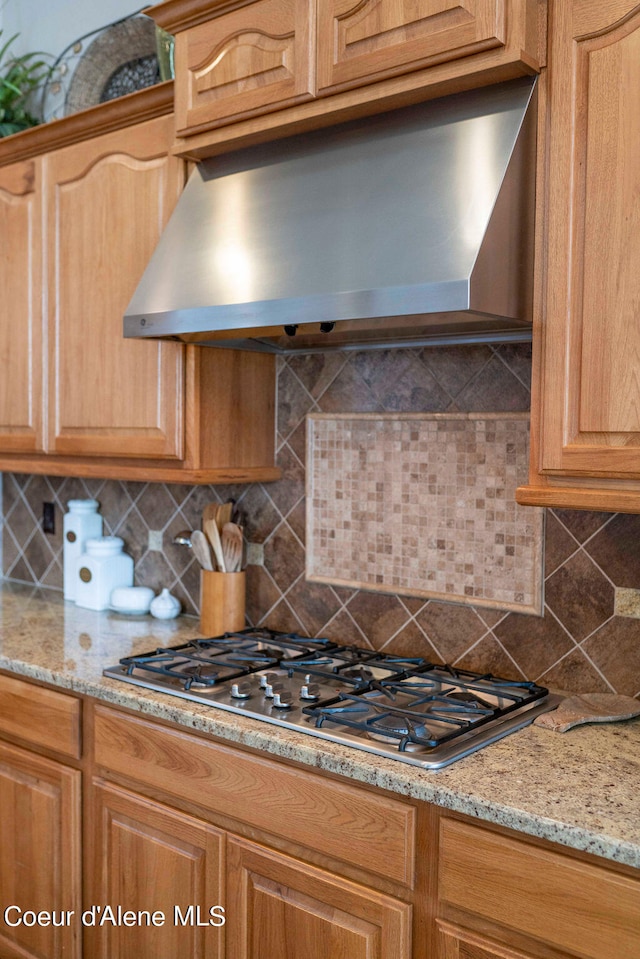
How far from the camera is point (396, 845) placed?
57.9 inches

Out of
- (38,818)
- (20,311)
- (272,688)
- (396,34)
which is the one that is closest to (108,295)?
(20,311)

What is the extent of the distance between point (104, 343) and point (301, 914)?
5.06ft

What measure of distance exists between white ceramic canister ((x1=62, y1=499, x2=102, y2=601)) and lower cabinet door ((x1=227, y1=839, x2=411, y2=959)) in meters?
1.39

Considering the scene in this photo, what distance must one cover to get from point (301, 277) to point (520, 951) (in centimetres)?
125

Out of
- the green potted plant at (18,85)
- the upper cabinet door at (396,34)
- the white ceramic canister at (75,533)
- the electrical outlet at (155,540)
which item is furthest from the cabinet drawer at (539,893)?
the green potted plant at (18,85)

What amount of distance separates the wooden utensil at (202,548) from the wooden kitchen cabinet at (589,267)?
3.53 feet

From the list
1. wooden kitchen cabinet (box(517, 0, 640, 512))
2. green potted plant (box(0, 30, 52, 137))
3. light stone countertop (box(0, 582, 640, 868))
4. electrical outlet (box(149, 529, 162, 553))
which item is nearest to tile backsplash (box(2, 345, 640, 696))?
electrical outlet (box(149, 529, 162, 553))

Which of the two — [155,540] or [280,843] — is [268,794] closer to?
[280,843]

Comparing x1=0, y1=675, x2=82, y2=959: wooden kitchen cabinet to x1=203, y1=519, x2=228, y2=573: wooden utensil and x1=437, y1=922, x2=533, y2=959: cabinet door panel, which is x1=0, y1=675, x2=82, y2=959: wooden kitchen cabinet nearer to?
x1=203, y1=519, x2=228, y2=573: wooden utensil

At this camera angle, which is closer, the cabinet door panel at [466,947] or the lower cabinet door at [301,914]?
the cabinet door panel at [466,947]

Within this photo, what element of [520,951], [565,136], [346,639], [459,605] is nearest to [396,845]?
[520,951]

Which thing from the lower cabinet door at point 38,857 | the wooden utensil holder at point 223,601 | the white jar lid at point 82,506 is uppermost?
the white jar lid at point 82,506

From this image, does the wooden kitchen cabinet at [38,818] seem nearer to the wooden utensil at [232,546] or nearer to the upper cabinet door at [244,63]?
the wooden utensil at [232,546]

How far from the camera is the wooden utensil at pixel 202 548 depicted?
2.40 metres
